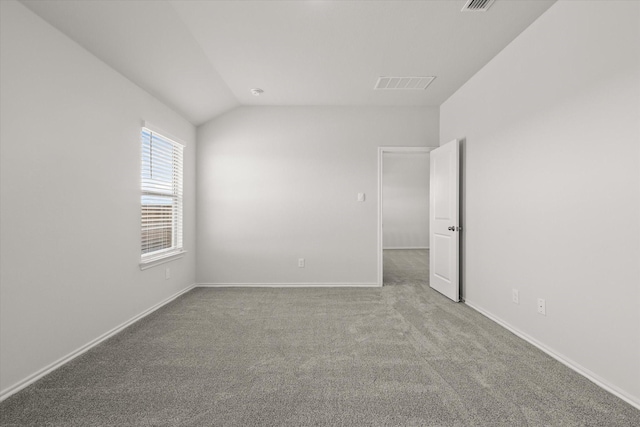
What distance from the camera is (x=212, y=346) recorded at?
2.40 metres

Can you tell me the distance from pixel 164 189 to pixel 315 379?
9.21ft

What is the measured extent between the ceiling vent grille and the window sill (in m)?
3.23

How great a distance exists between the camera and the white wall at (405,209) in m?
9.00

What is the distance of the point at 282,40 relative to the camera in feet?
8.80

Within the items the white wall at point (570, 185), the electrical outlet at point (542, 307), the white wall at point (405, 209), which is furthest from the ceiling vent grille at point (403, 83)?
the white wall at point (405, 209)

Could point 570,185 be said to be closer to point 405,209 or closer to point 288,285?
point 288,285

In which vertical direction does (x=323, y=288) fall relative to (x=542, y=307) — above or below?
below

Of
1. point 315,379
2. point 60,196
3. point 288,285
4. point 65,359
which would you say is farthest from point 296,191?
point 65,359

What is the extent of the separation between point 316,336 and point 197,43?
2.84 m

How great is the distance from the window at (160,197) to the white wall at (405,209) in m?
6.38

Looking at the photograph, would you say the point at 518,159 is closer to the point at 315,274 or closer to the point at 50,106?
the point at 315,274

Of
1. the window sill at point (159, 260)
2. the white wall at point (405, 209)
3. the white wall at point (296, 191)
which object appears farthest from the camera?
the white wall at point (405, 209)

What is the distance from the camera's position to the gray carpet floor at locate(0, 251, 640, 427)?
62.0 inches

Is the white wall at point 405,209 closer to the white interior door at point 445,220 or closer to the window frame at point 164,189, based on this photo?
the white interior door at point 445,220
